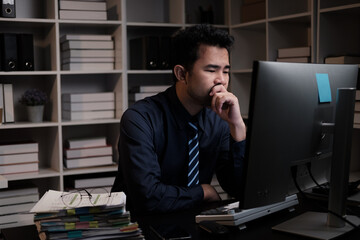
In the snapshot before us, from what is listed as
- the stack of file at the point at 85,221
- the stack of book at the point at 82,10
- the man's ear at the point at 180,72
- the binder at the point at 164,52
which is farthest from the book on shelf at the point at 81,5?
the stack of file at the point at 85,221

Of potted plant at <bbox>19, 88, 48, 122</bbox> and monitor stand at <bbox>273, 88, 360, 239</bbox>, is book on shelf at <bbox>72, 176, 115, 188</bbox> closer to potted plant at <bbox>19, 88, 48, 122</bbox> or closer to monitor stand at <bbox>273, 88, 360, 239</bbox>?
potted plant at <bbox>19, 88, 48, 122</bbox>

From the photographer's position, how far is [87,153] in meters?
3.34

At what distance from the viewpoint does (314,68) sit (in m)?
1.31

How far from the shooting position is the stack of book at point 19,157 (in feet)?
10.2

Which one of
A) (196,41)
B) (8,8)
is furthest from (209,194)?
(8,8)

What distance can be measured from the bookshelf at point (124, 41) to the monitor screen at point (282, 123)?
64.2 inches

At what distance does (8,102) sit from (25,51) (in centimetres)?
35

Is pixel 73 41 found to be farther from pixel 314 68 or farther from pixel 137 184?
pixel 314 68

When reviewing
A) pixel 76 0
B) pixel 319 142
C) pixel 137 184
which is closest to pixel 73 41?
pixel 76 0

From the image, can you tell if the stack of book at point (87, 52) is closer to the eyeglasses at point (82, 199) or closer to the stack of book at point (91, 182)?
the stack of book at point (91, 182)

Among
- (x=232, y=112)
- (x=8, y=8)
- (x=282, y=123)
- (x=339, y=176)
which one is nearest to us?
(x=282, y=123)

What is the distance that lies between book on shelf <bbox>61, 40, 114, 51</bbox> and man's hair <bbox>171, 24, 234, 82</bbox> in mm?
1312

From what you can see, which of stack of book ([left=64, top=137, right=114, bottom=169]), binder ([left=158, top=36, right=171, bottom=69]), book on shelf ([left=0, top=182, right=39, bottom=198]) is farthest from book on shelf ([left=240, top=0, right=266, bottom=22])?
book on shelf ([left=0, top=182, right=39, bottom=198])

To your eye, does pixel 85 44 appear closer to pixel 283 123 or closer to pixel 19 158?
pixel 19 158
